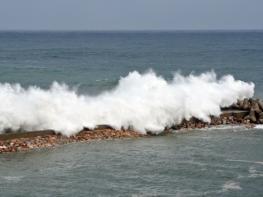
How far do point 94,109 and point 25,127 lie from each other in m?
4.71

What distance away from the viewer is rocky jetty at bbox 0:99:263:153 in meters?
31.1

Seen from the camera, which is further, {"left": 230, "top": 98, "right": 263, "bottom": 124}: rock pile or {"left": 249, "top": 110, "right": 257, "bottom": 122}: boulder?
{"left": 230, "top": 98, "right": 263, "bottom": 124}: rock pile

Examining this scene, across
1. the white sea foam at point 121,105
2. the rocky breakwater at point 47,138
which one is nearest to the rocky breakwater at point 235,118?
the white sea foam at point 121,105

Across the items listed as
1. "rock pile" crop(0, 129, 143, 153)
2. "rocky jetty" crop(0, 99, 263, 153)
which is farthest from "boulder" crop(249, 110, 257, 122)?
"rock pile" crop(0, 129, 143, 153)

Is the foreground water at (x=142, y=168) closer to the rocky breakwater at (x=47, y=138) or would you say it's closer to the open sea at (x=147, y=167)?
the open sea at (x=147, y=167)

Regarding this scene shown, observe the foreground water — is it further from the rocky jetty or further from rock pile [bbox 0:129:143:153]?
the rocky jetty

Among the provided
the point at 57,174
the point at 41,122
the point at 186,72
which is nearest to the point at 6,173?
the point at 57,174

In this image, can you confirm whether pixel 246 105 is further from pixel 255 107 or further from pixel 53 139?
pixel 53 139

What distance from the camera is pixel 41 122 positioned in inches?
1329

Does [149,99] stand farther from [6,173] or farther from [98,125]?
[6,173]

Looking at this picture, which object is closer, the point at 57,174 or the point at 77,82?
the point at 57,174

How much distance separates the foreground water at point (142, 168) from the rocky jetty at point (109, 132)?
103cm

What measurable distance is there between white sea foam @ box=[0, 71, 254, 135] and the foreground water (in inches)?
103

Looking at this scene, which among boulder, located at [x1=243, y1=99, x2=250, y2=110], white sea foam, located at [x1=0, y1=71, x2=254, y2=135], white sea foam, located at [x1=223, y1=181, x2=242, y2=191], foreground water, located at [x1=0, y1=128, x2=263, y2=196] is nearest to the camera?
foreground water, located at [x1=0, y1=128, x2=263, y2=196]
